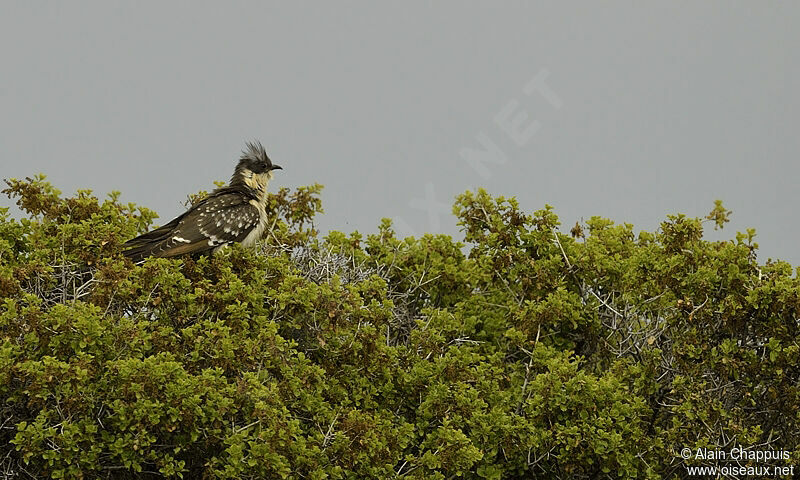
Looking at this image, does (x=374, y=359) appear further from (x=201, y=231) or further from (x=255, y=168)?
(x=255, y=168)

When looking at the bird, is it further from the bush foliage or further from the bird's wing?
the bush foliage

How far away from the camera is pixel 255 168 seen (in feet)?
33.8

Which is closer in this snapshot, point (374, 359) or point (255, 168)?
point (374, 359)

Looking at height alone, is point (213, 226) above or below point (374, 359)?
above

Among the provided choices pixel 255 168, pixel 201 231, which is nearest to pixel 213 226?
pixel 201 231

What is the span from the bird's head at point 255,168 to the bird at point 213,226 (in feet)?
0.05

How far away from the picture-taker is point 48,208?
898cm

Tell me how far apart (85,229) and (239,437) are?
2542 mm

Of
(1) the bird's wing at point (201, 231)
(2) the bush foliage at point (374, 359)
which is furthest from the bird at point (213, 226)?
(2) the bush foliage at point (374, 359)

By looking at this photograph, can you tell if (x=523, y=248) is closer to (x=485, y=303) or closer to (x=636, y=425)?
(x=485, y=303)

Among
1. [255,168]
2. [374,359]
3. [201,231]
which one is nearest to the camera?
[374,359]

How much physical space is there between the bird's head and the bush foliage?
0.72m

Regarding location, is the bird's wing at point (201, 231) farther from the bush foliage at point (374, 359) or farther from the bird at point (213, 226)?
the bush foliage at point (374, 359)

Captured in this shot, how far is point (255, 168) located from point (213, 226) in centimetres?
163
